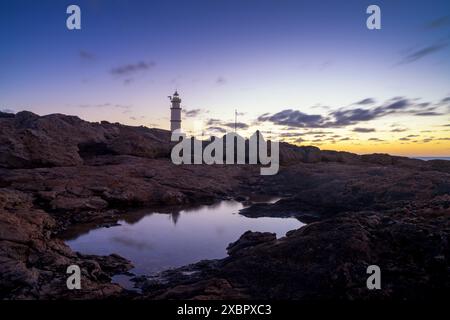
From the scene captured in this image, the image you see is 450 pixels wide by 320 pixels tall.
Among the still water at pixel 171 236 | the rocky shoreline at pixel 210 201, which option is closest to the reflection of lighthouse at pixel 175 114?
the rocky shoreline at pixel 210 201

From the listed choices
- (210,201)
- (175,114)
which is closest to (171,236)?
(210,201)

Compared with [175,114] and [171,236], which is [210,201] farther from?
[175,114]

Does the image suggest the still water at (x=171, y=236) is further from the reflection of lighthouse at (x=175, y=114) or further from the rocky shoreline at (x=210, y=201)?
the reflection of lighthouse at (x=175, y=114)

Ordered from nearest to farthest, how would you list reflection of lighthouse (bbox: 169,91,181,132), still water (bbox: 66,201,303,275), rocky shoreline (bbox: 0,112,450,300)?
1. rocky shoreline (bbox: 0,112,450,300)
2. still water (bbox: 66,201,303,275)
3. reflection of lighthouse (bbox: 169,91,181,132)

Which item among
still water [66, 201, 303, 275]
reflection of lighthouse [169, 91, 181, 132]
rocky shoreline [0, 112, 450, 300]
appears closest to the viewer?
rocky shoreline [0, 112, 450, 300]

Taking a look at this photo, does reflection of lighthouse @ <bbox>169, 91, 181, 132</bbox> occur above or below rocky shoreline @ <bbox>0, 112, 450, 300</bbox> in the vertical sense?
above

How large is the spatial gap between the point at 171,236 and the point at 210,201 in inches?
554

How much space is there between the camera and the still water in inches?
660

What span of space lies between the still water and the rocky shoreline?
4.65 ft

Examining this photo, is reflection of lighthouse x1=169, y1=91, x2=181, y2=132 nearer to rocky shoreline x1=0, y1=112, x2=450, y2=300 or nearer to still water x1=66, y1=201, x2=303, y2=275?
rocky shoreline x1=0, y1=112, x2=450, y2=300

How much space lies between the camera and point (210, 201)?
35.1 metres

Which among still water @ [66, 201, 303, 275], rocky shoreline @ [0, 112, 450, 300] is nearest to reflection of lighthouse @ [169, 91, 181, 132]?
rocky shoreline @ [0, 112, 450, 300]
